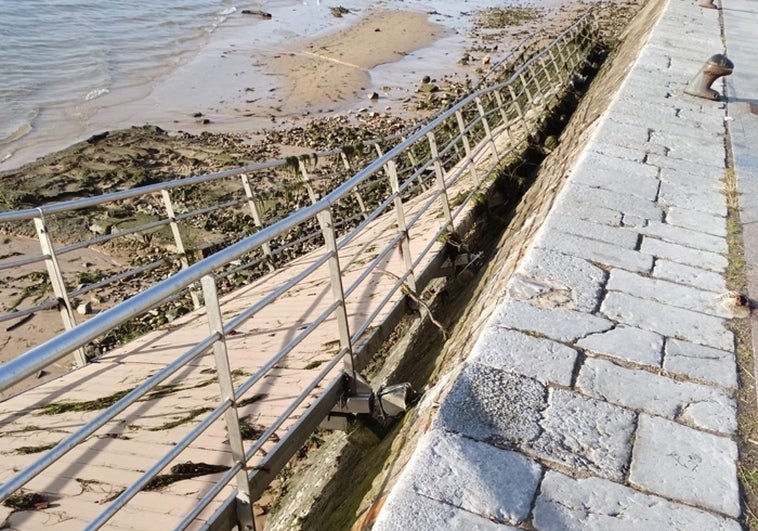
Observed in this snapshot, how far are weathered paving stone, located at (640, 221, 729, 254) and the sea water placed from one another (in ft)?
39.1

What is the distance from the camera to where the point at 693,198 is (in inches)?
177

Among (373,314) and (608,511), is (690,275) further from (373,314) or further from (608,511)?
(608,511)

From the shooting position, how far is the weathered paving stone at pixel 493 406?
7.72 feet

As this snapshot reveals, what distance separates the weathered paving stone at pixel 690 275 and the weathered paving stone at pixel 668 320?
31cm

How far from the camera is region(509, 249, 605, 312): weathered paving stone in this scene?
3203 mm

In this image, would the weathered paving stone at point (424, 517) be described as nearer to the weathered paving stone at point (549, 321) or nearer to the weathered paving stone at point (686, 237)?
the weathered paving stone at point (549, 321)

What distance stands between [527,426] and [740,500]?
2.23 feet

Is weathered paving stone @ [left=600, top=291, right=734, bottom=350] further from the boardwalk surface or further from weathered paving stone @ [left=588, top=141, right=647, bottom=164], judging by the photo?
weathered paving stone @ [left=588, top=141, right=647, bottom=164]

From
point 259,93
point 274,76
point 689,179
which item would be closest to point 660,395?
point 689,179

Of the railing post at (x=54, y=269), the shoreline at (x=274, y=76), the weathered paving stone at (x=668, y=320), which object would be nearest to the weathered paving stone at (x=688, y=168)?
the weathered paving stone at (x=668, y=320)

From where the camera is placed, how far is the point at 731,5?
13.6m

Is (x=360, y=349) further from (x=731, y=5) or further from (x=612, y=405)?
(x=731, y=5)

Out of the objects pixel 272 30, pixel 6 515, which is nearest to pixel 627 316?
pixel 6 515

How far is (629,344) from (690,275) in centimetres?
88
